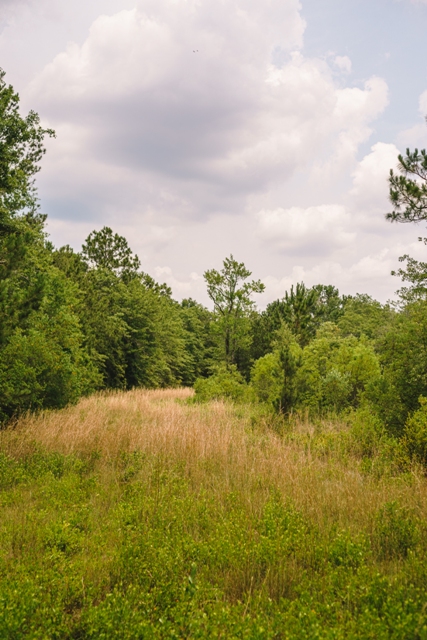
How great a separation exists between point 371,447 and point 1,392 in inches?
353

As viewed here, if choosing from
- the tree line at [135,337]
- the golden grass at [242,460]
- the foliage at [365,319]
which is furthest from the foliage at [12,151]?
the foliage at [365,319]

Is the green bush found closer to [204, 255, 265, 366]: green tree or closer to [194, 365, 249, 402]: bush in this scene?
[194, 365, 249, 402]: bush

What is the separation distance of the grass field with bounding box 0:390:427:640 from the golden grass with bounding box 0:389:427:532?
33 millimetres

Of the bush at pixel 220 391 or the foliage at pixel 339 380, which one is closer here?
the foliage at pixel 339 380

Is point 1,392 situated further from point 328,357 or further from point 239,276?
point 239,276

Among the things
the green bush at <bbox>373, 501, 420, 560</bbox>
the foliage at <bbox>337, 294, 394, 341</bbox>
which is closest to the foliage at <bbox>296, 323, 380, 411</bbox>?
the green bush at <bbox>373, 501, 420, 560</bbox>

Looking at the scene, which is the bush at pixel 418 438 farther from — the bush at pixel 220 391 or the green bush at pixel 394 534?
the bush at pixel 220 391

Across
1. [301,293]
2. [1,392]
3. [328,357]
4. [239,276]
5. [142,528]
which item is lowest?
[142,528]

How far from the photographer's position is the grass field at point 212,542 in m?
2.80

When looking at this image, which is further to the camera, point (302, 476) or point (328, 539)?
point (302, 476)

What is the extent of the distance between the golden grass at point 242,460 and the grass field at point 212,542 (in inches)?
1.3

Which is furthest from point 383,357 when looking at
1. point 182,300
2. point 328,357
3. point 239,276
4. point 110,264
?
point 182,300

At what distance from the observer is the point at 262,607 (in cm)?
309

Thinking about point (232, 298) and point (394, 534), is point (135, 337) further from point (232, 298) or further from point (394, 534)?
point (394, 534)
